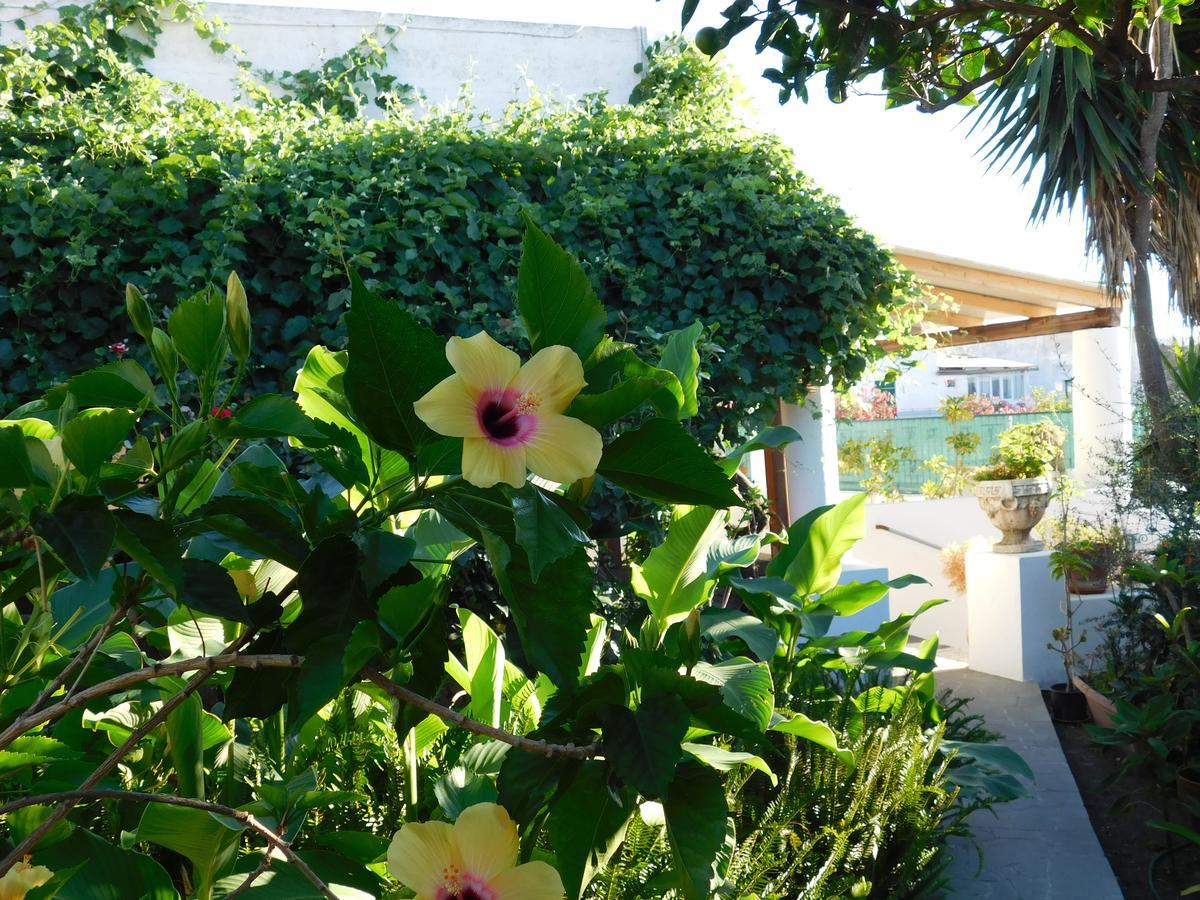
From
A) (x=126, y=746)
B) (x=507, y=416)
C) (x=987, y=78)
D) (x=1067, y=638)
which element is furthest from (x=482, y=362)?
(x=1067, y=638)

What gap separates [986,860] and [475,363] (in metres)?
3.36

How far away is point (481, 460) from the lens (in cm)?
51

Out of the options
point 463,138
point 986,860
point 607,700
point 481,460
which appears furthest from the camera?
point 463,138

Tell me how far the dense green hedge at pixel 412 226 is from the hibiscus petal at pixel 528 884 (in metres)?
2.65

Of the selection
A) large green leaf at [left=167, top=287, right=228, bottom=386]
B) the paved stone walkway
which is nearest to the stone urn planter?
the paved stone walkway

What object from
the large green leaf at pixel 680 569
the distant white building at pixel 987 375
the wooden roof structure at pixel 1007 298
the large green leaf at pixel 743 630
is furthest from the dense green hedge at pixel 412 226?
the distant white building at pixel 987 375

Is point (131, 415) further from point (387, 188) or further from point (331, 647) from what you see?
point (387, 188)

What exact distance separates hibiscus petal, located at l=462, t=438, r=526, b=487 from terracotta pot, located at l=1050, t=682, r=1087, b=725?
577 cm

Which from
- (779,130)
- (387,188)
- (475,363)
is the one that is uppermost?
(779,130)

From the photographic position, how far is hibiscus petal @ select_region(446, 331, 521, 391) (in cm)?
51

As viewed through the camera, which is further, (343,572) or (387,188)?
(387,188)

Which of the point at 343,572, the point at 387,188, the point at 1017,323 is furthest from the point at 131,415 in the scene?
the point at 1017,323

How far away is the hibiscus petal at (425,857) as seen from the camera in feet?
1.96

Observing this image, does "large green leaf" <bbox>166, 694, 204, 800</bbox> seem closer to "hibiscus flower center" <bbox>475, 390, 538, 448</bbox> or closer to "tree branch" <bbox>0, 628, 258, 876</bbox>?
"tree branch" <bbox>0, 628, 258, 876</bbox>
